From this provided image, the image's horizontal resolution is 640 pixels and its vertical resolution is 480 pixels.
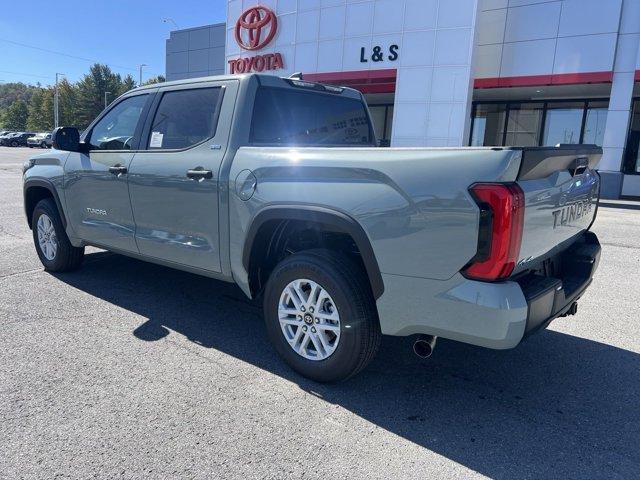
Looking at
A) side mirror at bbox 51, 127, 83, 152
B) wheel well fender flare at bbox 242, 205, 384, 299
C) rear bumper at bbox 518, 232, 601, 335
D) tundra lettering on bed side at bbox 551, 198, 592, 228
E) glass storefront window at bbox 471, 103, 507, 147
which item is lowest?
rear bumper at bbox 518, 232, 601, 335

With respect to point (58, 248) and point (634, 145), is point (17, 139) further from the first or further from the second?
point (58, 248)

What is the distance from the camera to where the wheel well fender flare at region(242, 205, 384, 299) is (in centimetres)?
285

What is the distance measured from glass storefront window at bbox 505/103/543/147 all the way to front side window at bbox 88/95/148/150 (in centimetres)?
1913

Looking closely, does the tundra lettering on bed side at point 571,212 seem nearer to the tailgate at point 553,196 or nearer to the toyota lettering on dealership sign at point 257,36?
the tailgate at point 553,196

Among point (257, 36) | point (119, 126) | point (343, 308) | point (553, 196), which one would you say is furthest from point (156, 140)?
→ point (257, 36)

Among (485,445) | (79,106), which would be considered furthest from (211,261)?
(79,106)

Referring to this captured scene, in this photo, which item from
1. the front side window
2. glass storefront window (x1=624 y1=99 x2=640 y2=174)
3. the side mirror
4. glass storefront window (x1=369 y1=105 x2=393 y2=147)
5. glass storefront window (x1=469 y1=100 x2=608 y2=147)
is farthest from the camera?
glass storefront window (x1=369 y1=105 x2=393 y2=147)

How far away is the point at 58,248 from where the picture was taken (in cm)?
536

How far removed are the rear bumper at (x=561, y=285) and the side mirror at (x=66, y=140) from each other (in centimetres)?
417

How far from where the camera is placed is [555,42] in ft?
55.5

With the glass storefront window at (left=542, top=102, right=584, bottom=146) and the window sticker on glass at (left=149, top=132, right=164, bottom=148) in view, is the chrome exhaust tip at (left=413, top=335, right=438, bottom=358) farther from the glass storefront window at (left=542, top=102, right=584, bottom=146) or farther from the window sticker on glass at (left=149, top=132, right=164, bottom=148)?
the glass storefront window at (left=542, top=102, right=584, bottom=146)

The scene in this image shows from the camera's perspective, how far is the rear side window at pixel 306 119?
3797 mm

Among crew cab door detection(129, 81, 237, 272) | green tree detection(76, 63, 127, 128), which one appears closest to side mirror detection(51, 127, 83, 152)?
crew cab door detection(129, 81, 237, 272)

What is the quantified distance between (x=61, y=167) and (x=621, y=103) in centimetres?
1713
